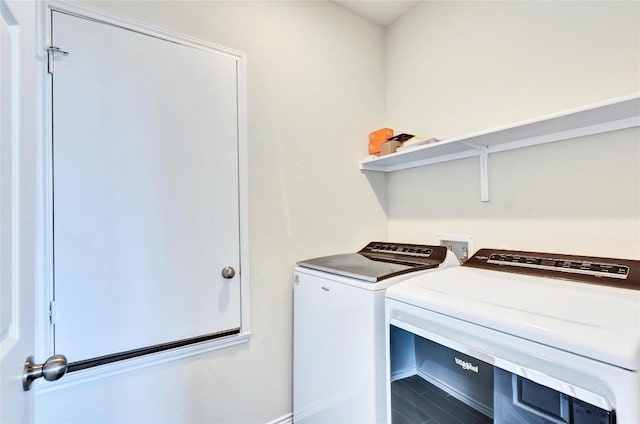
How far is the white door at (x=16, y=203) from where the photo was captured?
0.52 meters

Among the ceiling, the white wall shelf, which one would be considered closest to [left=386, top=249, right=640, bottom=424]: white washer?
the white wall shelf

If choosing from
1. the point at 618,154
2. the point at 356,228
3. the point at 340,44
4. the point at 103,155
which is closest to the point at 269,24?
the point at 340,44

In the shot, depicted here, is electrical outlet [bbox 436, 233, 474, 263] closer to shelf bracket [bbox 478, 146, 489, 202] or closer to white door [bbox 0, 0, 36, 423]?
shelf bracket [bbox 478, 146, 489, 202]

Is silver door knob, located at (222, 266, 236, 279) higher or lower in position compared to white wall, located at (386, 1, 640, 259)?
lower

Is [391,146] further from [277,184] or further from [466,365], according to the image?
[466,365]

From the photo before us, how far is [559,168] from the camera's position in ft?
4.36

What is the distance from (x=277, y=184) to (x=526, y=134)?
1.25 metres

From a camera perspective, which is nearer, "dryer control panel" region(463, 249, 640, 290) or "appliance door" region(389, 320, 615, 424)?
"appliance door" region(389, 320, 615, 424)

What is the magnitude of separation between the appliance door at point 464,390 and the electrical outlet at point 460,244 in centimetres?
82

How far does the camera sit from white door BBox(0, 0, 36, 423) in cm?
52

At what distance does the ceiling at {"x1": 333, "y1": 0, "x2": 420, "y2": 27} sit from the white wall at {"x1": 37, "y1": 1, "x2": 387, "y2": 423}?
65 mm

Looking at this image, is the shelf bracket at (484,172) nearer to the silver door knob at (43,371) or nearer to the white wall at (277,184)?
the white wall at (277,184)

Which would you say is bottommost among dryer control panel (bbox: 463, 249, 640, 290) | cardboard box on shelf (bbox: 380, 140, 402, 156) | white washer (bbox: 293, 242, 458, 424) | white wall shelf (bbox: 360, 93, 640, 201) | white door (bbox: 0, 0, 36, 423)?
white washer (bbox: 293, 242, 458, 424)

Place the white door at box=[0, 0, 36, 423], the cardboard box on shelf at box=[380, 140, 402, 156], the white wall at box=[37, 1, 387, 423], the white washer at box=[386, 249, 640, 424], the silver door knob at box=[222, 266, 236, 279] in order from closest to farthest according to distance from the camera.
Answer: the white door at box=[0, 0, 36, 423], the white washer at box=[386, 249, 640, 424], the white wall at box=[37, 1, 387, 423], the silver door knob at box=[222, 266, 236, 279], the cardboard box on shelf at box=[380, 140, 402, 156]
